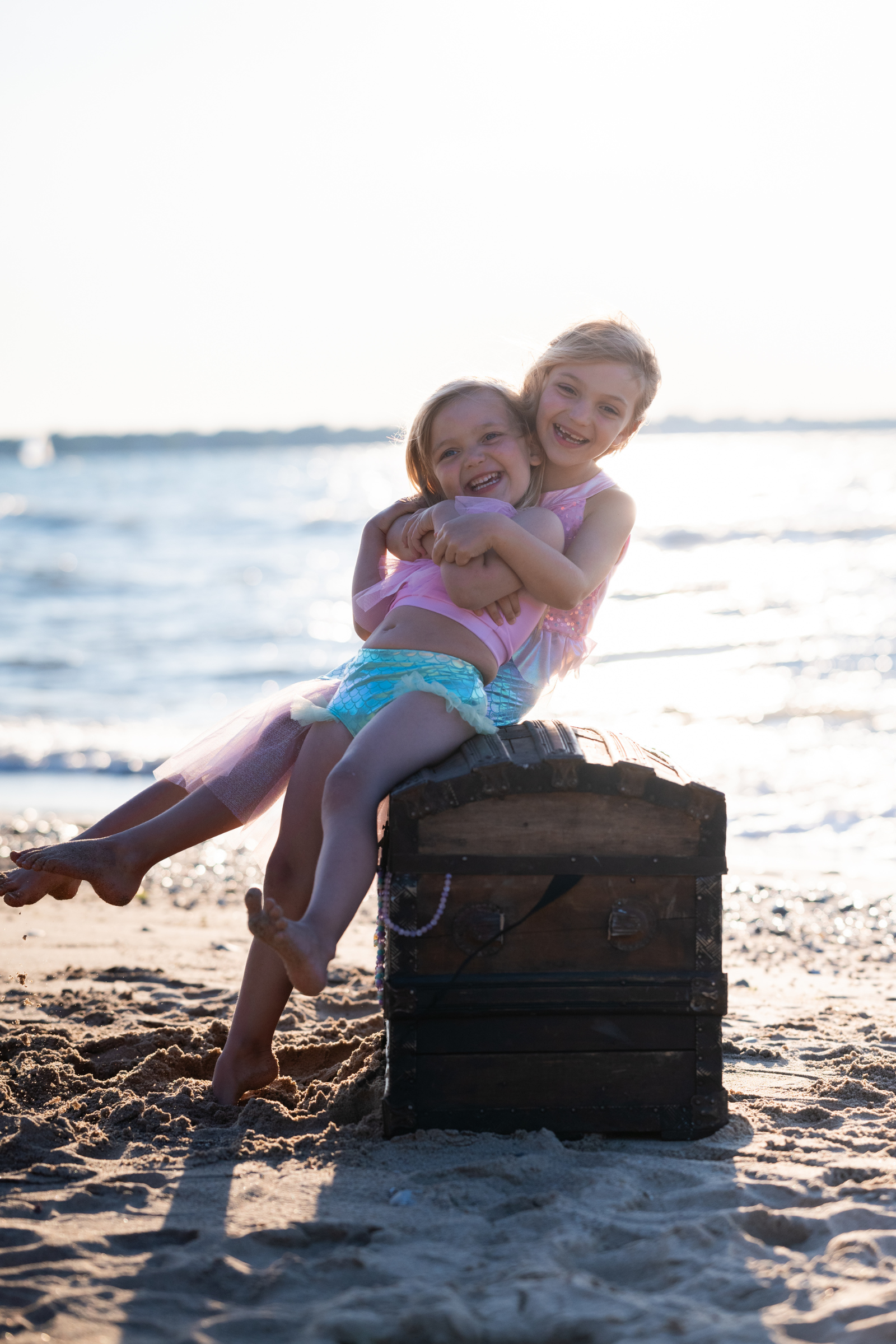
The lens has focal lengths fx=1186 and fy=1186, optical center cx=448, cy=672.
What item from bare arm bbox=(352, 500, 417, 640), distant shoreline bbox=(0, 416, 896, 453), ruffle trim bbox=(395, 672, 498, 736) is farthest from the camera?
distant shoreline bbox=(0, 416, 896, 453)

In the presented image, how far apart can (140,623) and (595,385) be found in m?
11.8

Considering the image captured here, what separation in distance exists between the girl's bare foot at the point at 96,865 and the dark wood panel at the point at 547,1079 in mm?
903

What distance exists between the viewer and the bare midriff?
314 centimetres

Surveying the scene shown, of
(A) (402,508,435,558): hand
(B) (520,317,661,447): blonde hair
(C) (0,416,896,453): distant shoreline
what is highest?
(C) (0,416,896,453): distant shoreline

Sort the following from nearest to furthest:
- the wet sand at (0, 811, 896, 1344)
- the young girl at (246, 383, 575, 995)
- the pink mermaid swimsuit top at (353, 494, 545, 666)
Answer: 1. the wet sand at (0, 811, 896, 1344)
2. the young girl at (246, 383, 575, 995)
3. the pink mermaid swimsuit top at (353, 494, 545, 666)

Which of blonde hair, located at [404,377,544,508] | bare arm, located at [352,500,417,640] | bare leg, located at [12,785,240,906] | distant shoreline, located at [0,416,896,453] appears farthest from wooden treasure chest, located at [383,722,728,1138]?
distant shoreline, located at [0,416,896,453]

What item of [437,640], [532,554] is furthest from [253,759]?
[532,554]

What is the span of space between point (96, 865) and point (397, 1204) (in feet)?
3.85

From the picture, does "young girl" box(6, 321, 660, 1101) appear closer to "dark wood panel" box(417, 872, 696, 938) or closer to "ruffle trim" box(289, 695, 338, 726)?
"ruffle trim" box(289, 695, 338, 726)

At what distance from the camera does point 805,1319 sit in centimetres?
194

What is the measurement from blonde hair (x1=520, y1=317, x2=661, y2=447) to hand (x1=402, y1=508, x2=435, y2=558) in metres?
0.50

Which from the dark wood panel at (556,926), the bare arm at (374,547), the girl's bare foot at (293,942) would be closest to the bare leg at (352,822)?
the girl's bare foot at (293,942)

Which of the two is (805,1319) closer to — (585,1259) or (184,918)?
(585,1259)

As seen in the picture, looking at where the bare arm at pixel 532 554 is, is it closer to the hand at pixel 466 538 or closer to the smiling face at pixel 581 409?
the hand at pixel 466 538
